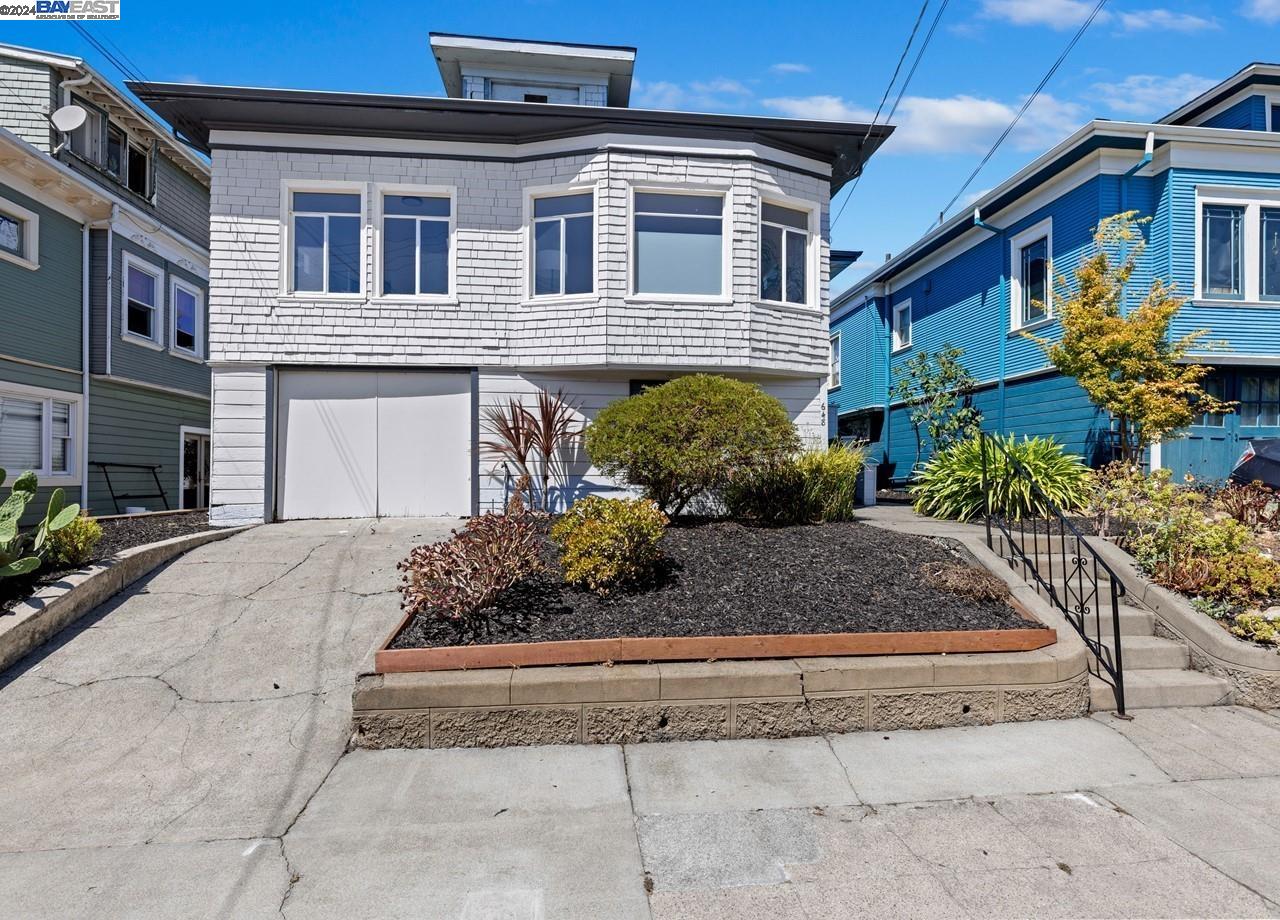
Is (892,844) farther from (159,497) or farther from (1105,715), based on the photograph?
(159,497)

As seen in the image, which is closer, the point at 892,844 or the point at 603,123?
the point at 892,844

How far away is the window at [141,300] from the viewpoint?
49.2 feet

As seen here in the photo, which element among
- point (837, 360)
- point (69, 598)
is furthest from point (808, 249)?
point (837, 360)

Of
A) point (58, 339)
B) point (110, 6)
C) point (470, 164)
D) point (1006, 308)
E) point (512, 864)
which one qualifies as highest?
point (110, 6)

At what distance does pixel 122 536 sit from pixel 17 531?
2162 millimetres

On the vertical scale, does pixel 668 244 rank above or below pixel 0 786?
above

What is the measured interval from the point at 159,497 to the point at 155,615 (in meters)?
11.0

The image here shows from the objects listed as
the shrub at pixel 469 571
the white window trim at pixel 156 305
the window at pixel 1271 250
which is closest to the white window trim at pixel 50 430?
the white window trim at pixel 156 305

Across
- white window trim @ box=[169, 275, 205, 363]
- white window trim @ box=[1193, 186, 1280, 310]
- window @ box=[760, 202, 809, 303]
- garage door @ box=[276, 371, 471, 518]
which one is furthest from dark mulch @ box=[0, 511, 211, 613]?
white window trim @ box=[1193, 186, 1280, 310]

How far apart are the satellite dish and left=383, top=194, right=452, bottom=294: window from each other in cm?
711

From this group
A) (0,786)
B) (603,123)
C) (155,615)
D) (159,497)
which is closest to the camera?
(0,786)

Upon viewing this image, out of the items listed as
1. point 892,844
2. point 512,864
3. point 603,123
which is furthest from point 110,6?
point 892,844

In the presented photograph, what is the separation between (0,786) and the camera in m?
4.20

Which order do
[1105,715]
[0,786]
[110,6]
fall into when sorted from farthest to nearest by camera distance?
[110,6], [1105,715], [0,786]
